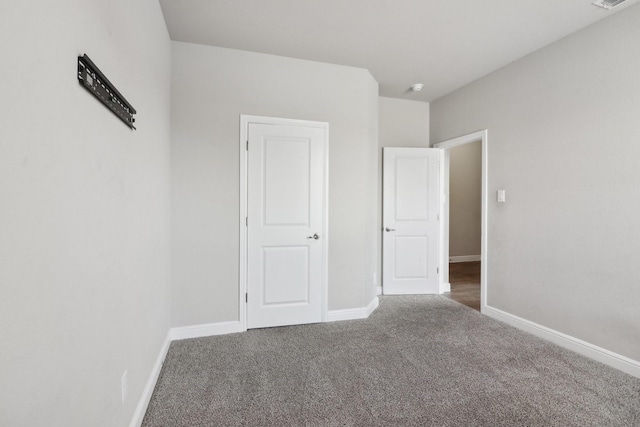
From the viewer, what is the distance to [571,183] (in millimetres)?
2732

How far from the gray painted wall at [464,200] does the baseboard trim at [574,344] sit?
3.64 m

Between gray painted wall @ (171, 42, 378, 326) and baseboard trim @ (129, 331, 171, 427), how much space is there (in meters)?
0.48

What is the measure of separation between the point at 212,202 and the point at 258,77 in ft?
4.27

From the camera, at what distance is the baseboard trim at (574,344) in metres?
2.35

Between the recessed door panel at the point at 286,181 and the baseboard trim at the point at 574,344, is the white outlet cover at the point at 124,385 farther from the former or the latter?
the baseboard trim at the point at 574,344

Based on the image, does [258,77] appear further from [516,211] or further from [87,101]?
[516,211]

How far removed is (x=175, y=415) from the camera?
1847 mm

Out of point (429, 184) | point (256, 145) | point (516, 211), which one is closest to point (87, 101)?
point (256, 145)

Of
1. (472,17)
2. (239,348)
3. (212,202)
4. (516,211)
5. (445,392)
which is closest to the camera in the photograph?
(445,392)

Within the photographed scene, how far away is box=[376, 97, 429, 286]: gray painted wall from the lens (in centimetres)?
436

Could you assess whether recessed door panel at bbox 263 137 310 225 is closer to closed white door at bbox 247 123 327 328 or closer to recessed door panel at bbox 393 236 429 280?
closed white door at bbox 247 123 327 328

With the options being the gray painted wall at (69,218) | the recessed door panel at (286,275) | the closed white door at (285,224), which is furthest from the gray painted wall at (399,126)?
the gray painted wall at (69,218)

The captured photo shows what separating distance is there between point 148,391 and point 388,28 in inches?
127

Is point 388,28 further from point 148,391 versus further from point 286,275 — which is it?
point 148,391
